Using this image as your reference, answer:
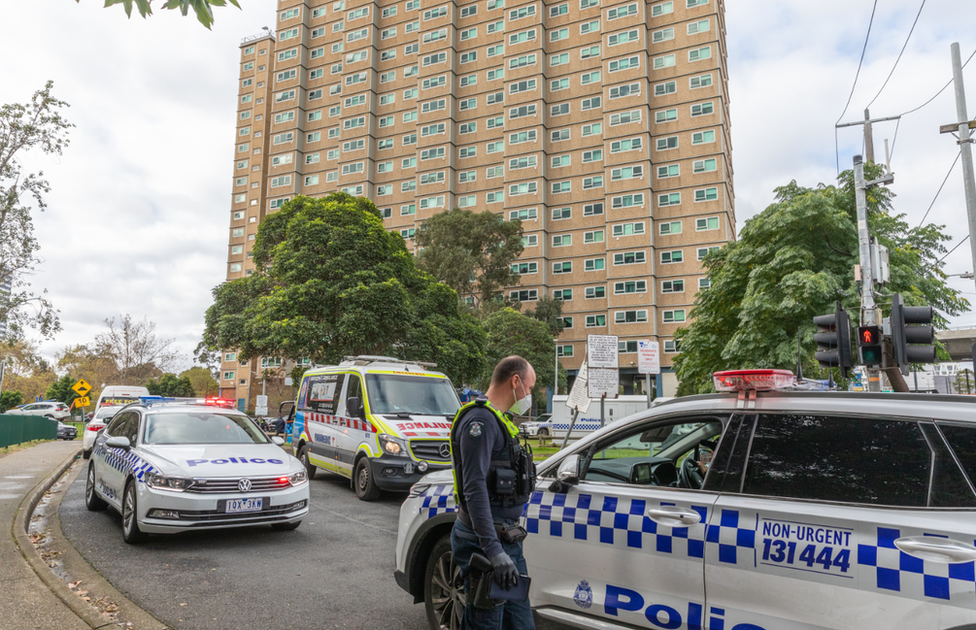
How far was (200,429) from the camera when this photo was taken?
8078 millimetres

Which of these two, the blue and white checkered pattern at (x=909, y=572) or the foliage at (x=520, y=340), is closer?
the blue and white checkered pattern at (x=909, y=572)

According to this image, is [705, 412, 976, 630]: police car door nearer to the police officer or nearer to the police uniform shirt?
the police officer

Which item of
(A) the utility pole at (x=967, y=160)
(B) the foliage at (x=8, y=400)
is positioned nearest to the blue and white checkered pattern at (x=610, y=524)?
(A) the utility pole at (x=967, y=160)

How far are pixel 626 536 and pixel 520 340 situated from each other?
1832 inches

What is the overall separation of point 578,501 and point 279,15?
89370 millimetres

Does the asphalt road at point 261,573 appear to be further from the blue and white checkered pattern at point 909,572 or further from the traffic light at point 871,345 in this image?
the traffic light at point 871,345

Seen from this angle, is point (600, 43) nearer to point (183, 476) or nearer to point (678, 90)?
point (678, 90)

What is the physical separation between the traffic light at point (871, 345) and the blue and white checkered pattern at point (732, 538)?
688 centimetres

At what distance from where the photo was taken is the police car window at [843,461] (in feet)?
9.04

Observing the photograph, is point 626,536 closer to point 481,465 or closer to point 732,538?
point 732,538

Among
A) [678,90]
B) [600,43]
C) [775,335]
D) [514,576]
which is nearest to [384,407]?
[514,576]

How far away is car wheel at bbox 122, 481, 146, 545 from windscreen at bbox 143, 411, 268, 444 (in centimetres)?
72

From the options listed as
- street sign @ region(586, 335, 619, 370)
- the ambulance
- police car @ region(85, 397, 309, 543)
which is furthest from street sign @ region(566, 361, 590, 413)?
police car @ region(85, 397, 309, 543)

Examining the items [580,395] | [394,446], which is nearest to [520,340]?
[580,395]
